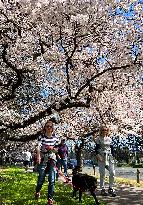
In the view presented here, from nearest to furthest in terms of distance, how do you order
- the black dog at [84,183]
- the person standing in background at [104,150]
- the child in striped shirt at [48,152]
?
the child in striped shirt at [48,152], the black dog at [84,183], the person standing in background at [104,150]

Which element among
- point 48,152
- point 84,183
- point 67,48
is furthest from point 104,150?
point 67,48

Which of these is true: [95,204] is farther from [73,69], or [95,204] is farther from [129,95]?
→ [129,95]

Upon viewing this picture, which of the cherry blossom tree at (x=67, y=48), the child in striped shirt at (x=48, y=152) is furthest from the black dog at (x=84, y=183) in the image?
the cherry blossom tree at (x=67, y=48)

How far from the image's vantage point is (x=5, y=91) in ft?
57.0

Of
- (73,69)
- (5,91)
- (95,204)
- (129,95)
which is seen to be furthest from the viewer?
(129,95)

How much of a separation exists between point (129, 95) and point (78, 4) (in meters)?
8.88

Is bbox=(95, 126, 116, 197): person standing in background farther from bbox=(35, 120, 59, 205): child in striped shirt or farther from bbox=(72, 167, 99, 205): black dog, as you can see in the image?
bbox=(35, 120, 59, 205): child in striped shirt

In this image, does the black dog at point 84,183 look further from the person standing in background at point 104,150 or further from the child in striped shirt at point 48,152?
the child in striped shirt at point 48,152

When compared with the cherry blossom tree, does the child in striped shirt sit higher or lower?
lower

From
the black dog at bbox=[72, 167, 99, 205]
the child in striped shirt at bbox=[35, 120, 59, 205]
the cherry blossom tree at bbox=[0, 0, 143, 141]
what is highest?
the cherry blossom tree at bbox=[0, 0, 143, 141]

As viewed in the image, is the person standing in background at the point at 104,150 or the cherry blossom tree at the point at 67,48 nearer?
the person standing in background at the point at 104,150

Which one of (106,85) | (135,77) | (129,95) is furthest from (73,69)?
(129,95)

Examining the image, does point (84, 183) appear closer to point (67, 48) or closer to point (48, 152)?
point (48, 152)

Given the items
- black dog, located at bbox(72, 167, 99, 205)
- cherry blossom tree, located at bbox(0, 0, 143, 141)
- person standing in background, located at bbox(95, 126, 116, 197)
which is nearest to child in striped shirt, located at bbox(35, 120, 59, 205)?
black dog, located at bbox(72, 167, 99, 205)
